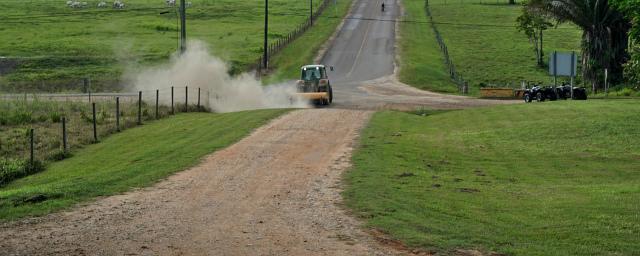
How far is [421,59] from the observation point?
82.1 meters

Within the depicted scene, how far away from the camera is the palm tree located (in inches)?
2199

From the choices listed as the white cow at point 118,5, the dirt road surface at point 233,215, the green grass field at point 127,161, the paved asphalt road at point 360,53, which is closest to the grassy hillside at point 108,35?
the white cow at point 118,5

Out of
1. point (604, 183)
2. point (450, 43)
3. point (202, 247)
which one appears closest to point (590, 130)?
point (604, 183)

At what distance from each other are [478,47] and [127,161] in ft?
235

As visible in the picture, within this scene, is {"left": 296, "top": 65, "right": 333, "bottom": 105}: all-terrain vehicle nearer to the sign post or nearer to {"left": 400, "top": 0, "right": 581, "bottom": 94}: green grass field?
the sign post

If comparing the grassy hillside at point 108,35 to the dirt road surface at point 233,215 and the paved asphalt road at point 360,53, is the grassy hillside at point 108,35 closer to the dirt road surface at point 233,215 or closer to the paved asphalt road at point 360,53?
the paved asphalt road at point 360,53

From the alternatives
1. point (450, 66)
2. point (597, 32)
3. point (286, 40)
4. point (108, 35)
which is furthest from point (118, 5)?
point (597, 32)

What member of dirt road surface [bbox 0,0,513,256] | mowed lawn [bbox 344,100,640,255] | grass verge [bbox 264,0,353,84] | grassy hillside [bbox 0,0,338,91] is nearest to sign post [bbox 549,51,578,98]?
mowed lawn [bbox 344,100,640,255]

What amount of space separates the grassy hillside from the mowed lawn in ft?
150

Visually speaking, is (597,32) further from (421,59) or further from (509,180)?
(509,180)

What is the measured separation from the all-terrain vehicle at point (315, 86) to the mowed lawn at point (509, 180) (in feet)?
33.5

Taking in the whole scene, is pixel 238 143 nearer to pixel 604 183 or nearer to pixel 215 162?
pixel 215 162

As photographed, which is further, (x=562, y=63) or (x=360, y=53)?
(x=360, y=53)

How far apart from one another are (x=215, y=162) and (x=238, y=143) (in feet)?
14.8
